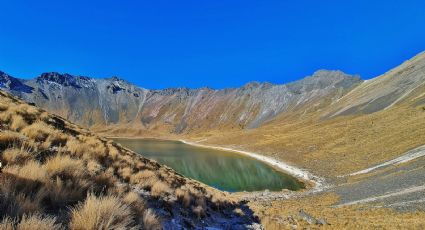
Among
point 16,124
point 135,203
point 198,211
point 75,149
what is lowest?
point 198,211

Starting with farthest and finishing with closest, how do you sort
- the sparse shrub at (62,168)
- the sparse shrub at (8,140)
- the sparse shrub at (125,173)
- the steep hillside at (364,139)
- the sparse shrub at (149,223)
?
the steep hillside at (364,139), the sparse shrub at (125,173), the sparse shrub at (8,140), the sparse shrub at (62,168), the sparse shrub at (149,223)

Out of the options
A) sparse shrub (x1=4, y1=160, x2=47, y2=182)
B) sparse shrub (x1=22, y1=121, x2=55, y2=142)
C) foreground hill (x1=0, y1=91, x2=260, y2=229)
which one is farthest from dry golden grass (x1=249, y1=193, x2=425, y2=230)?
sparse shrub (x1=4, y1=160, x2=47, y2=182)

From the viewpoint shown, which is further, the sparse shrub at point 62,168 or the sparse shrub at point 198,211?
the sparse shrub at point 198,211

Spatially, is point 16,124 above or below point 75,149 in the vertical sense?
above

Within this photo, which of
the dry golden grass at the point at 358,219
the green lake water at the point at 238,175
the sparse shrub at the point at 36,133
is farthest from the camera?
the green lake water at the point at 238,175

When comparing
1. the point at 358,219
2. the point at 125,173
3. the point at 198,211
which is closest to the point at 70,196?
the point at 198,211

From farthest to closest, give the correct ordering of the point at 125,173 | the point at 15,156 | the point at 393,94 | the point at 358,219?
the point at 393,94 → the point at 358,219 → the point at 125,173 → the point at 15,156

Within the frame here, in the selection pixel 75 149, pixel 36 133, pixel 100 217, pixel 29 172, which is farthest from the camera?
pixel 75 149

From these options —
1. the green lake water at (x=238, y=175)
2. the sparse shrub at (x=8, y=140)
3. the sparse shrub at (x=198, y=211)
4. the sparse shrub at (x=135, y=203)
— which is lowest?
the green lake water at (x=238, y=175)

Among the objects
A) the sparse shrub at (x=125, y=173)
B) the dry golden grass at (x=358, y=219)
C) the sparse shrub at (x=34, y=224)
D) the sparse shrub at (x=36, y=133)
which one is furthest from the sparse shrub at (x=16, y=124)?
the dry golden grass at (x=358, y=219)

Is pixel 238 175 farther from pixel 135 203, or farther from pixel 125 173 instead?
pixel 135 203

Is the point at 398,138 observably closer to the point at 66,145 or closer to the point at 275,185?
the point at 275,185

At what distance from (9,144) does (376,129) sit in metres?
78.0

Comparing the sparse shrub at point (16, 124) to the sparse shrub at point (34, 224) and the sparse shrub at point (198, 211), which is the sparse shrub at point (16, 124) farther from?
the sparse shrub at point (34, 224)
